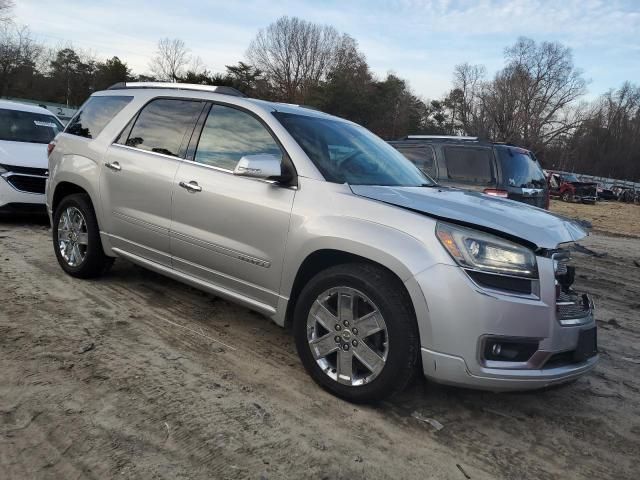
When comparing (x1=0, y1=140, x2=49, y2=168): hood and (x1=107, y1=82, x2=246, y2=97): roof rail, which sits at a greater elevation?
(x1=107, y1=82, x2=246, y2=97): roof rail

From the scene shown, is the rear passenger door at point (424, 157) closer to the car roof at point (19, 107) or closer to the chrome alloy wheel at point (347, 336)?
the chrome alloy wheel at point (347, 336)

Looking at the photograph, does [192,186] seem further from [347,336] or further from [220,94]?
[347,336]

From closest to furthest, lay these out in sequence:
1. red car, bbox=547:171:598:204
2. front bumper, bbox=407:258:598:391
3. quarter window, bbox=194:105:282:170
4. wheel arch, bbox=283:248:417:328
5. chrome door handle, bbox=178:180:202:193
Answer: front bumper, bbox=407:258:598:391 → wheel arch, bbox=283:248:417:328 → quarter window, bbox=194:105:282:170 → chrome door handle, bbox=178:180:202:193 → red car, bbox=547:171:598:204

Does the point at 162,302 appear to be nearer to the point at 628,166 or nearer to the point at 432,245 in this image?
the point at 432,245

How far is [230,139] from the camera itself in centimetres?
382

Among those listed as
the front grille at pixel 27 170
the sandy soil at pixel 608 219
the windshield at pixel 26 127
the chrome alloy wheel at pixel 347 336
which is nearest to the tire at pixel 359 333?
the chrome alloy wheel at pixel 347 336

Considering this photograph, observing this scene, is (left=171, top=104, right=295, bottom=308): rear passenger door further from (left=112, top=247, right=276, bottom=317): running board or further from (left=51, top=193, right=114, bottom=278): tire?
(left=51, top=193, right=114, bottom=278): tire

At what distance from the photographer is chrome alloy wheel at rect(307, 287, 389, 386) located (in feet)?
9.61

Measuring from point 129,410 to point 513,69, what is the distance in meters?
80.3

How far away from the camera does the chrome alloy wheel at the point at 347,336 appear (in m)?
2.93

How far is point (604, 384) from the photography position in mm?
3641

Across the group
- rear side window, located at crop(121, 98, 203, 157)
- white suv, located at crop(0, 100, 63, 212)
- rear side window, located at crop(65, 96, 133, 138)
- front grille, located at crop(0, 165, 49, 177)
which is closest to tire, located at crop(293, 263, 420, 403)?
rear side window, located at crop(121, 98, 203, 157)

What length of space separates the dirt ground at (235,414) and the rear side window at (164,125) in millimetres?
1363

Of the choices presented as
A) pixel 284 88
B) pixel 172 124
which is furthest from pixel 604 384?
pixel 284 88
